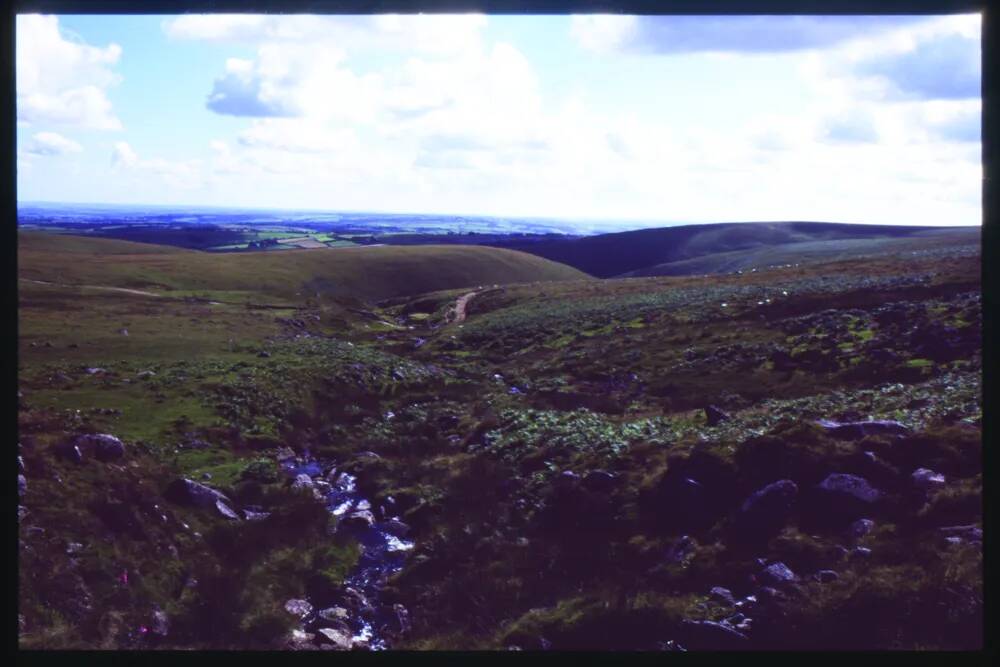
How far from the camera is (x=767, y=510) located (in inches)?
596

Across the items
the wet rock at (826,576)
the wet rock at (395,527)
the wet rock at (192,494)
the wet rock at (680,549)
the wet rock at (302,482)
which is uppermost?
the wet rock at (826,576)

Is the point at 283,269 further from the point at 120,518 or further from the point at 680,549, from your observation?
the point at 680,549

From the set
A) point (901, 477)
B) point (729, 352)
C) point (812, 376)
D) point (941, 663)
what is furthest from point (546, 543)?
point (729, 352)

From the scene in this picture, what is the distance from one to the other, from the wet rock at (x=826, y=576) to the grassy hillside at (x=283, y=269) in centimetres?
7044

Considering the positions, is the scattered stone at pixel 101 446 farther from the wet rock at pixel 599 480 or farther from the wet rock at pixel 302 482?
the wet rock at pixel 599 480

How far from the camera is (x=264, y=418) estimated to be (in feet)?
92.6

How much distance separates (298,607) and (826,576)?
33.8 ft

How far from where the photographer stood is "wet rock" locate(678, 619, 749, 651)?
37.0ft

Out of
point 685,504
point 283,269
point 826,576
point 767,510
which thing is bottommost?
point 685,504

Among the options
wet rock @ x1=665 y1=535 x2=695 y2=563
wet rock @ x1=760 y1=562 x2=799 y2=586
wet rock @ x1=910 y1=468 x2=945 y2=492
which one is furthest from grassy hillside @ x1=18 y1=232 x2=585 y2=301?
wet rock @ x1=910 y1=468 x2=945 y2=492

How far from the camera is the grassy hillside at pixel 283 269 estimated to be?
9469 centimetres

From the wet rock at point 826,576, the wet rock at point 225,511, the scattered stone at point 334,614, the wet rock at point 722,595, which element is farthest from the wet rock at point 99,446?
the wet rock at point 826,576

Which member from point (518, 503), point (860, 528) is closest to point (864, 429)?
point (860, 528)

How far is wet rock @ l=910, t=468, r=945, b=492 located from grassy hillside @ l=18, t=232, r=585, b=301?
233ft
